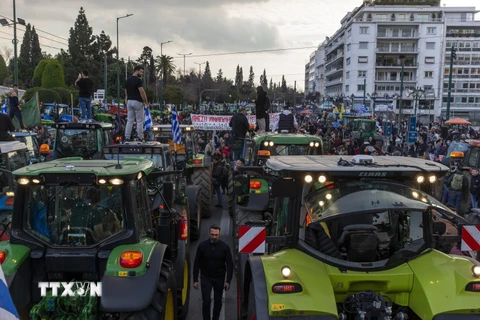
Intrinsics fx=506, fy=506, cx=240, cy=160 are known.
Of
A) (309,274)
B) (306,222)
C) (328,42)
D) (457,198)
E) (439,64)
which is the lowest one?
(457,198)

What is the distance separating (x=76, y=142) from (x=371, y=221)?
31.5 feet

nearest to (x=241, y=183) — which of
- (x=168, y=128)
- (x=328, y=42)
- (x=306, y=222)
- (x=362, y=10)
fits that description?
(x=306, y=222)

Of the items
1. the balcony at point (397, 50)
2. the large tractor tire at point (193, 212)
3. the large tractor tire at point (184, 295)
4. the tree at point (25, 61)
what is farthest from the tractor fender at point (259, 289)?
the balcony at point (397, 50)

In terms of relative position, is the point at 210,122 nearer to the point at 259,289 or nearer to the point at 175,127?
the point at 175,127

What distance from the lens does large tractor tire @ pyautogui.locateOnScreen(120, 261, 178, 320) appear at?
Answer: 464cm

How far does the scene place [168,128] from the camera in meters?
16.3

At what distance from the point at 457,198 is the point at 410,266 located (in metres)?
8.28

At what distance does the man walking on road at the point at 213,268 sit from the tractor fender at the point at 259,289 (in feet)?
6.97

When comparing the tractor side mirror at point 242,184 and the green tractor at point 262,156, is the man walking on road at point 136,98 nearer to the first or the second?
the green tractor at point 262,156

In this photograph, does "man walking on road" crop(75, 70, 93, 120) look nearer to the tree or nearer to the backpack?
the backpack

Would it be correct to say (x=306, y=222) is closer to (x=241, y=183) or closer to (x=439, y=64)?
(x=241, y=183)

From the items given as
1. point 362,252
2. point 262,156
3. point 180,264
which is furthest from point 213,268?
point 262,156

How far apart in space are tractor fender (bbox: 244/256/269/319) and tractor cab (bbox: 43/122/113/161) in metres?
8.93

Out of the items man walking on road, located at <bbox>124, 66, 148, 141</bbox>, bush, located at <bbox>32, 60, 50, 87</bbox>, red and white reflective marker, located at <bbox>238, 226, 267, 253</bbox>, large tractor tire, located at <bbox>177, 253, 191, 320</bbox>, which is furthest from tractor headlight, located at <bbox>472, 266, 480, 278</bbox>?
bush, located at <bbox>32, 60, 50, 87</bbox>
